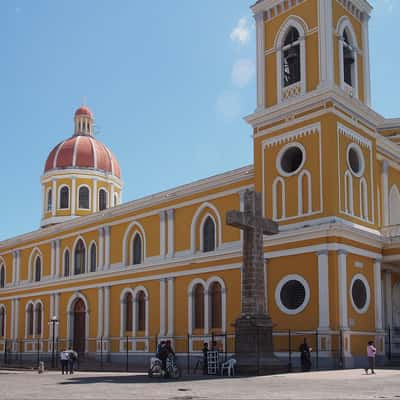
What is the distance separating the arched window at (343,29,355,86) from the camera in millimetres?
28278

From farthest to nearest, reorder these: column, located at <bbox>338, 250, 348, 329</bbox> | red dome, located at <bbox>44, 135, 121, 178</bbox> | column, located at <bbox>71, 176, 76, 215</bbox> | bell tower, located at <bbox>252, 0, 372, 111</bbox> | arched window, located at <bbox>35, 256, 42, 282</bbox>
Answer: red dome, located at <bbox>44, 135, 121, 178</bbox> → column, located at <bbox>71, 176, 76, 215</bbox> → arched window, located at <bbox>35, 256, 42, 282</bbox> → bell tower, located at <bbox>252, 0, 372, 111</bbox> → column, located at <bbox>338, 250, 348, 329</bbox>

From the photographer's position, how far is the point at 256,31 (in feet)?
98.0

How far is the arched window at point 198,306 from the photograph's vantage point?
1226 inches

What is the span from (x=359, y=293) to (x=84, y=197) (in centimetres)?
2581

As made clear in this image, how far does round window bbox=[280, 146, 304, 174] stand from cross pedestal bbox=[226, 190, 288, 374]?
23.3ft

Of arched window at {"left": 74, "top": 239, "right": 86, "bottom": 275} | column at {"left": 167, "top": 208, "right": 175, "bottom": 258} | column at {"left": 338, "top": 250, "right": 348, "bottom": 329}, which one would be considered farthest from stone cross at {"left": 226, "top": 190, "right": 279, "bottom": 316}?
arched window at {"left": 74, "top": 239, "right": 86, "bottom": 275}

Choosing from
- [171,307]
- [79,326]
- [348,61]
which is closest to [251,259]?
[348,61]

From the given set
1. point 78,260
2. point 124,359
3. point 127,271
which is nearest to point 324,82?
point 127,271

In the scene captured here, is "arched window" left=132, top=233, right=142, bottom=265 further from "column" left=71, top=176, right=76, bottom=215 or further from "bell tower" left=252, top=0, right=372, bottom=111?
"column" left=71, top=176, right=76, bottom=215

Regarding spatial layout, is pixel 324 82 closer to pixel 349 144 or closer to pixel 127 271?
pixel 349 144

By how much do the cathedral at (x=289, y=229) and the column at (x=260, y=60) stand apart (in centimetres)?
6

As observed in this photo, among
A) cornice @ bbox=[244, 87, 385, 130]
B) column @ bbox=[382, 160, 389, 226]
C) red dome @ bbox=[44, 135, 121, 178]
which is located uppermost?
red dome @ bbox=[44, 135, 121, 178]

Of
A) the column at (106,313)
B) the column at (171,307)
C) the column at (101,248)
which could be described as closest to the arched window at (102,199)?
the column at (101,248)

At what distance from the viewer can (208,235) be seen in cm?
3186
